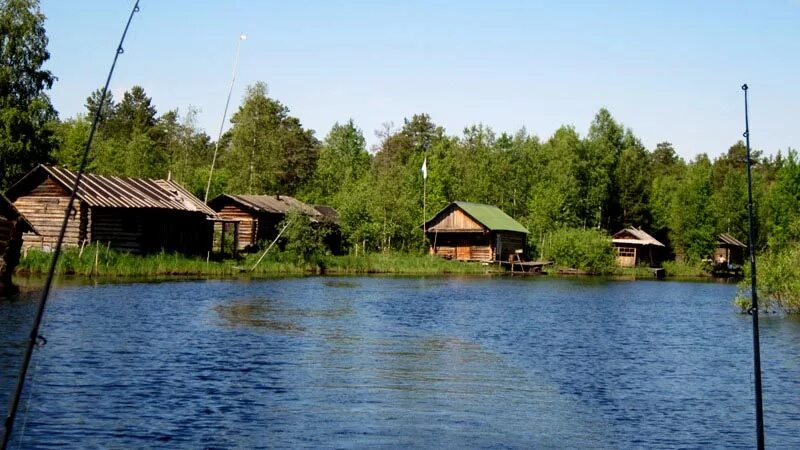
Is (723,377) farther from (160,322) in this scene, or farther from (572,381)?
(160,322)

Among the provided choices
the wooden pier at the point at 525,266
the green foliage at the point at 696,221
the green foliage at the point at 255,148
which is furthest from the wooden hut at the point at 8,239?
the green foliage at the point at 696,221

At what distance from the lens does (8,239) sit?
1368 inches

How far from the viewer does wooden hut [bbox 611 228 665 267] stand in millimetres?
106062

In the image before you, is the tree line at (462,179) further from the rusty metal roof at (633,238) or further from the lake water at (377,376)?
the lake water at (377,376)

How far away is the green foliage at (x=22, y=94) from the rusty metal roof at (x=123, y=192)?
5.10 metres

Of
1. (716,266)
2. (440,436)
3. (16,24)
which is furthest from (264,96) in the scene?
(440,436)

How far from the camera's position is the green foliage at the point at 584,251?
308 feet

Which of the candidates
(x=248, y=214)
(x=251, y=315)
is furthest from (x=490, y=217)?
(x=251, y=315)

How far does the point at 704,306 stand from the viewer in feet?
170

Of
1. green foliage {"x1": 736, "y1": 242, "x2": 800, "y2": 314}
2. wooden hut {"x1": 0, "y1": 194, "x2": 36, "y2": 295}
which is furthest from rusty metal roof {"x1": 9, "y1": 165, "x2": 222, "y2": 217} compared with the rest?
green foliage {"x1": 736, "y1": 242, "x2": 800, "y2": 314}

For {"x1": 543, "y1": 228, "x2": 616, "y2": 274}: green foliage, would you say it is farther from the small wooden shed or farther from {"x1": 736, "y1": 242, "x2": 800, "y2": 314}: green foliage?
{"x1": 736, "y1": 242, "x2": 800, "y2": 314}: green foliage

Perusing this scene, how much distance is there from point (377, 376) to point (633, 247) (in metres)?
90.5

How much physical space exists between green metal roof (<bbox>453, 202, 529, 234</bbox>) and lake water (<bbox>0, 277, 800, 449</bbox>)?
48418mm

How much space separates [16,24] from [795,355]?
54.6 meters
